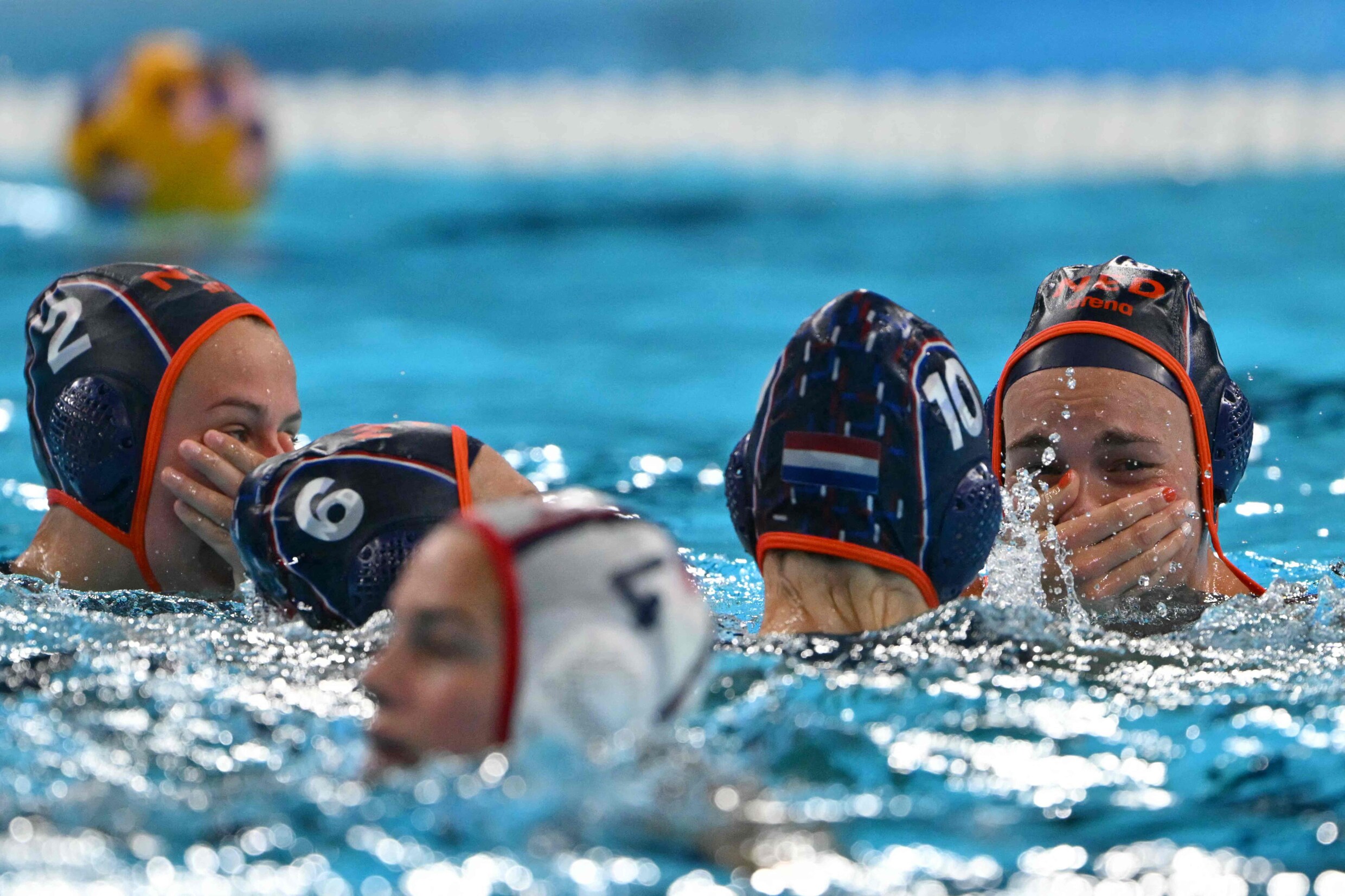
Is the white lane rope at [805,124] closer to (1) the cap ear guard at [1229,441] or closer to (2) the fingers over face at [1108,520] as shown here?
(1) the cap ear guard at [1229,441]

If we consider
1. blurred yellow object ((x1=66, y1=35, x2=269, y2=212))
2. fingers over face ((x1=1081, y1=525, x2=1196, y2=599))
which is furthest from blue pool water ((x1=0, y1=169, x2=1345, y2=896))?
blurred yellow object ((x1=66, y1=35, x2=269, y2=212))

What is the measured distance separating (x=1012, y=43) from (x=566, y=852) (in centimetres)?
1298

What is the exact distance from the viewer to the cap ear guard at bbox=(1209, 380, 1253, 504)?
318 cm

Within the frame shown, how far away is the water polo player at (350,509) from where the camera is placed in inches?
99.0

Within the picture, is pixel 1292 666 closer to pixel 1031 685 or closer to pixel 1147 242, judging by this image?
pixel 1031 685

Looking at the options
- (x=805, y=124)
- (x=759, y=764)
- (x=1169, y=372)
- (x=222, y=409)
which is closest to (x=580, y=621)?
(x=759, y=764)

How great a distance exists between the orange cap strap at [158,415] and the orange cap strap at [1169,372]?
1568 millimetres

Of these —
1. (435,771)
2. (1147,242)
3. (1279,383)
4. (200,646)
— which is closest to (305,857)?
(435,771)

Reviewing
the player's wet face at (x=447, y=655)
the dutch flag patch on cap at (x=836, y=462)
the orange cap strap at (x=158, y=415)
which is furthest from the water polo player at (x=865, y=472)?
the orange cap strap at (x=158, y=415)

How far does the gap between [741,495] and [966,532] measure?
0.38m

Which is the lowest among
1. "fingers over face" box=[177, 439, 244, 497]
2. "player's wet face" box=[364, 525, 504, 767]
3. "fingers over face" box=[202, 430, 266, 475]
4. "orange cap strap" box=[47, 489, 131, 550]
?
"player's wet face" box=[364, 525, 504, 767]

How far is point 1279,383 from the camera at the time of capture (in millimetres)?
5965

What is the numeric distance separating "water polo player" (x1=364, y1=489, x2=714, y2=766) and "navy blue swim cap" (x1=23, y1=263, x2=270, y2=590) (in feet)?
4.74

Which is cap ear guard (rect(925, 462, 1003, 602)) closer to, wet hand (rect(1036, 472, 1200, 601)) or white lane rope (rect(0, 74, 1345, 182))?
wet hand (rect(1036, 472, 1200, 601))
